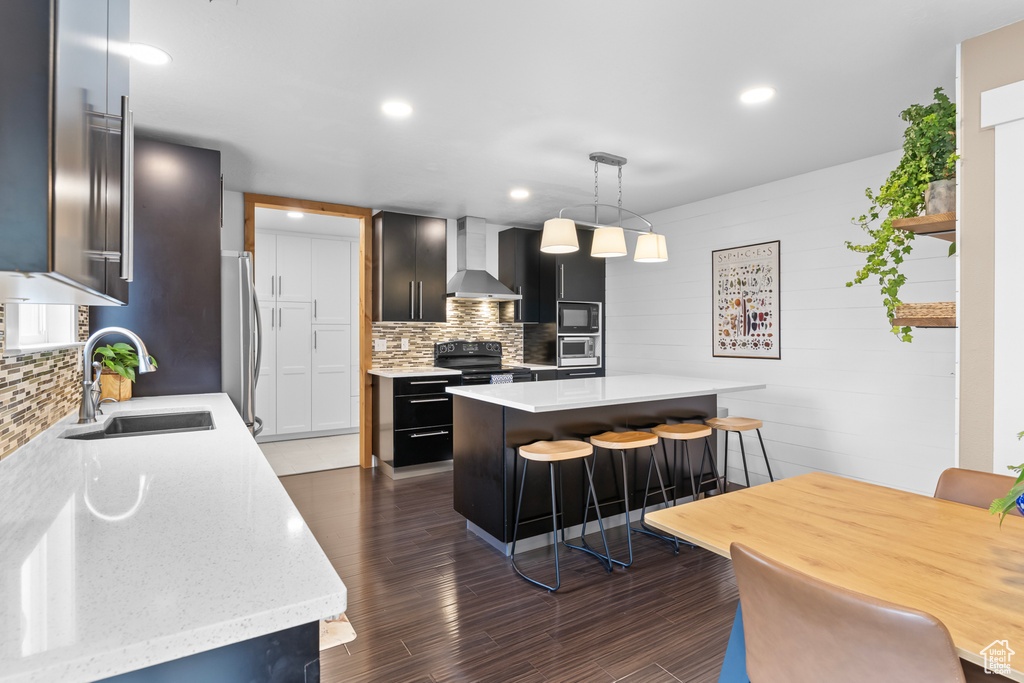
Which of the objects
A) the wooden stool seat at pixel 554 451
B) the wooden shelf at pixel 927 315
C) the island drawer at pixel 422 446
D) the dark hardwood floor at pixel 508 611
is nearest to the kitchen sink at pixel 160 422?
the dark hardwood floor at pixel 508 611

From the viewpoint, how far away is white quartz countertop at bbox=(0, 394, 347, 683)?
0.63 metres

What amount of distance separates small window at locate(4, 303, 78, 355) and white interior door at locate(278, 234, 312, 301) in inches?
140

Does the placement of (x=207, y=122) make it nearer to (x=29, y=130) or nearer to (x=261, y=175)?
(x=261, y=175)

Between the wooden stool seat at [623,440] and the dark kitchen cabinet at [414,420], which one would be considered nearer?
the wooden stool seat at [623,440]

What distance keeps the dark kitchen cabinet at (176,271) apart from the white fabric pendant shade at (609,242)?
2.35 m

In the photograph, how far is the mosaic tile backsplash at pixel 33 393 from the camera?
1.50m

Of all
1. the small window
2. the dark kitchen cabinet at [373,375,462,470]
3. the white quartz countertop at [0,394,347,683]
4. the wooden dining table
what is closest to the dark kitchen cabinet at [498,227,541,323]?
the dark kitchen cabinet at [373,375,462,470]

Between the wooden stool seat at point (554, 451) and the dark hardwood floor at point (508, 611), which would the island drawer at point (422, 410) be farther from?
the wooden stool seat at point (554, 451)

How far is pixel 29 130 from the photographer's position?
0.60 metres

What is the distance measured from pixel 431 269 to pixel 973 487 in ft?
14.2

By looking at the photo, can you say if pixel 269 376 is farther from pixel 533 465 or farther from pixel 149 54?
pixel 149 54

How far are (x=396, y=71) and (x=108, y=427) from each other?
2010 millimetres

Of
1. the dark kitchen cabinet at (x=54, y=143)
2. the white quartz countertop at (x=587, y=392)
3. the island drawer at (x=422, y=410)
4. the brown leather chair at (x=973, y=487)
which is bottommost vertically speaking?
the island drawer at (x=422, y=410)

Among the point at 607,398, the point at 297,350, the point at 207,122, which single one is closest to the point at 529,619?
the point at 607,398
